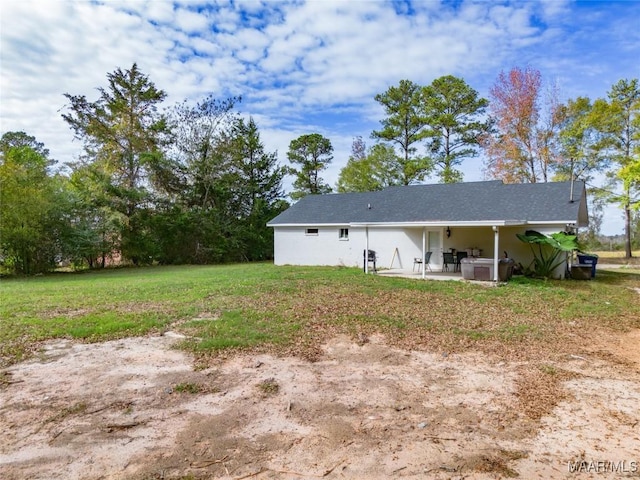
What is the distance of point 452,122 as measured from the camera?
2577cm

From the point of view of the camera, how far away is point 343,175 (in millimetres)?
30938

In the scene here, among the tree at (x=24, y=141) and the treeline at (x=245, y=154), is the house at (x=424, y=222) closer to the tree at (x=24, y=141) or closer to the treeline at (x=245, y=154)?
the treeline at (x=245, y=154)

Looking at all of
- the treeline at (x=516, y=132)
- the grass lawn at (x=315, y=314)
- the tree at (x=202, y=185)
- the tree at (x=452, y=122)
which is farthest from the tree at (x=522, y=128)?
the tree at (x=202, y=185)

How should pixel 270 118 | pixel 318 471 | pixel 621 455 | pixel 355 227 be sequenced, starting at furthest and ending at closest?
pixel 270 118
pixel 355 227
pixel 621 455
pixel 318 471

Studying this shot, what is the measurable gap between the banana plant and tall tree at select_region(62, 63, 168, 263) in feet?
63.2

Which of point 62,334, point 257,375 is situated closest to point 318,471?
point 257,375

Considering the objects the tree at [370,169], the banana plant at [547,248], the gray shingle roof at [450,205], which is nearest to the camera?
the banana plant at [547,248]

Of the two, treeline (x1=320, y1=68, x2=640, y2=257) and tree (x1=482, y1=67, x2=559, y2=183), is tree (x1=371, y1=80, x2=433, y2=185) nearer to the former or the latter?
treeline (x1=320, y1=68, x2=640, y2=257)

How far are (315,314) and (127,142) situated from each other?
21050 millimetres

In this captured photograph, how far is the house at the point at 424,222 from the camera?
13500 mm

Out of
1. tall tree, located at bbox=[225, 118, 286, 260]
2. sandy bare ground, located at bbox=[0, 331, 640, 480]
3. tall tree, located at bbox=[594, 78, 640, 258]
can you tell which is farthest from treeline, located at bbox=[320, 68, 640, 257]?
sandy bare ground, located at bbox=[0, 331, 640, 480]

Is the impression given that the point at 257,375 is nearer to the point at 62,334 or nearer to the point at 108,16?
the point at 62,334

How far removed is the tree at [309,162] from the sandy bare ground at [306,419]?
2681 cm

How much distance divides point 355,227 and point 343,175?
48.7 ft
